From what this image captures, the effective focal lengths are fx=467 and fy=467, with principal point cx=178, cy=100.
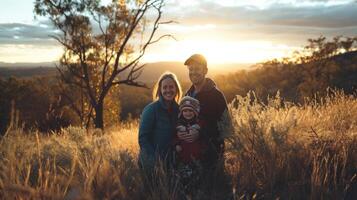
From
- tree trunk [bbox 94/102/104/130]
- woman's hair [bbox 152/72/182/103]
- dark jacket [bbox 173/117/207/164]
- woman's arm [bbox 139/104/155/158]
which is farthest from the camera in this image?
tree trunk [bbox 94/102/104/130]

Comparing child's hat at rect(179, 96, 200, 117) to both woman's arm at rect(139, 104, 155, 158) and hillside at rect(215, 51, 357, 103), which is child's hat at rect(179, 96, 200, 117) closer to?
woman's arm at rect(139, 104, 155, 158)

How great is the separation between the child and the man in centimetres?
24

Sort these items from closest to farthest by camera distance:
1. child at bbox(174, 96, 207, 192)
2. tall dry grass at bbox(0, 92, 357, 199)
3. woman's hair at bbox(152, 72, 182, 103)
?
1. tall dry grass at bbox(0, 92, 357, 199)
2. child at bbox(174, 96, 207, 192)
3. woman's hair at bbox(152, 72, 182, 103)

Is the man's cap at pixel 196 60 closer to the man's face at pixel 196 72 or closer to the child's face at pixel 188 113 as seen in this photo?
the man's face at pixel 196 72

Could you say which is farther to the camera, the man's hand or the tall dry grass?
the man's hand

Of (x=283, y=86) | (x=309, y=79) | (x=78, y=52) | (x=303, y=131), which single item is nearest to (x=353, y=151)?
(x=303, y=131)

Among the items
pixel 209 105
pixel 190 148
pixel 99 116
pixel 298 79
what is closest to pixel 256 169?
pixel 190 148

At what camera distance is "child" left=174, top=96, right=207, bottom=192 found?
17.6 ft

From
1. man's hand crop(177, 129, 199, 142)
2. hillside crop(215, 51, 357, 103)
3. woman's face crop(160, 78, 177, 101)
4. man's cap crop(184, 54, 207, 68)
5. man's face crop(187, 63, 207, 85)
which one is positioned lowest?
hillside crop(215, 51, 357, 103)

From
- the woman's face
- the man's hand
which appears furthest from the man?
the woman's face

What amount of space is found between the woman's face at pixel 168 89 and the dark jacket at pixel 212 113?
46 centimetres

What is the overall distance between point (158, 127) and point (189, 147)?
619 mm

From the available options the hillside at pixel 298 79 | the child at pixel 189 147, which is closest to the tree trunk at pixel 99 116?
the hillside at pixel 298 79

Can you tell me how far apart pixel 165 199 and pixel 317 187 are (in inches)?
62.5
